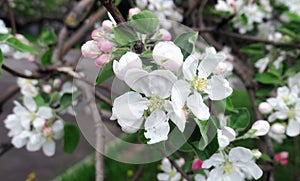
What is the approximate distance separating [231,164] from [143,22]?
33 cm

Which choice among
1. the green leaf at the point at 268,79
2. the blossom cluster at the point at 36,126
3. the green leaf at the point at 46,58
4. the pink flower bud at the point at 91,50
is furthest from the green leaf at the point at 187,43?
the green leaf at the point at 46,58

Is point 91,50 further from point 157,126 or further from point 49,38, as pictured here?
point 49,38

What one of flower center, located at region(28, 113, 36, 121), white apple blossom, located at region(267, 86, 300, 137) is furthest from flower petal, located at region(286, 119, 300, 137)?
flower center, located at region(28, 113, 36, 121)

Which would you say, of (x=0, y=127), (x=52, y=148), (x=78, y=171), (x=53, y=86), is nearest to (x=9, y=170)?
(x=0, y=127)

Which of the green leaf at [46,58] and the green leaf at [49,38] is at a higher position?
the green leaf at [46,58]

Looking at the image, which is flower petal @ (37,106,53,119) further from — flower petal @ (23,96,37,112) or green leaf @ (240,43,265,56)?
green leaf @ (240,43,265,56)

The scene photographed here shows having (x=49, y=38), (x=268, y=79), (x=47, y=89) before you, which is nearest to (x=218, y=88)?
(x=268, y=79)

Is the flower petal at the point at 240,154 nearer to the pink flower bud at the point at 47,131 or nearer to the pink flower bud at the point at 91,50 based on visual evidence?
the pink flower bud at the point at 91,50

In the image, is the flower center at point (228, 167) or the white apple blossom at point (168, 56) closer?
the white apple blossom at point (168, 56)

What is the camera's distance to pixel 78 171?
3.42 m

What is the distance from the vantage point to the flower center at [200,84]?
2.19 feet

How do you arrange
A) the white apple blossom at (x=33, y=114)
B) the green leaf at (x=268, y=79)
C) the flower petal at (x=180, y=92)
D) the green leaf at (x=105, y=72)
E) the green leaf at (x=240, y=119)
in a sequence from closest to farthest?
the flower petal at (x=180, y=92) → the green leaf at (x=105, y=72) → the green leaf at (x=240, y=119) → the white apple blossom at (x=33, y=114) → the green leaf at (x=268, y=79)

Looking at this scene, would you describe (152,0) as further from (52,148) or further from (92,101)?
(52,148)

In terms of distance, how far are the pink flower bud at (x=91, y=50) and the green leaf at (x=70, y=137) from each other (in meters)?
0.70
